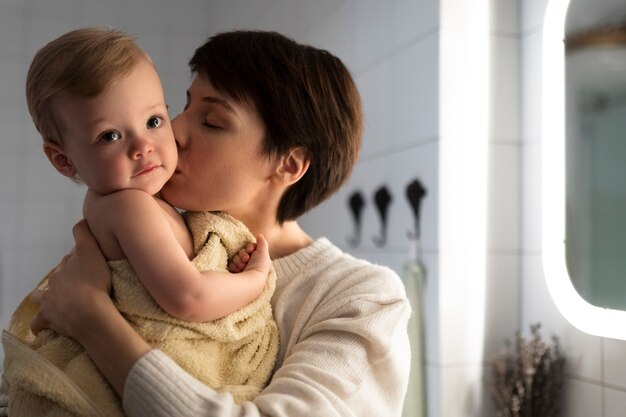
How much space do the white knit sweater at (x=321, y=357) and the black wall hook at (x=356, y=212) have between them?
4.19 ft

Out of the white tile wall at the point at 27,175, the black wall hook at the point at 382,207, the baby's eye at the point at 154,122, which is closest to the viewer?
→ the baby's eye at the point at 154,122

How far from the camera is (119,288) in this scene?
81 centimetres

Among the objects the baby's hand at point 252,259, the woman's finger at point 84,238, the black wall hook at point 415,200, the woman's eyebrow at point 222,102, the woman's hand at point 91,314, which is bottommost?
the woman's hand at point 91,314

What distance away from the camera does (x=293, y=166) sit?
3.29 feet

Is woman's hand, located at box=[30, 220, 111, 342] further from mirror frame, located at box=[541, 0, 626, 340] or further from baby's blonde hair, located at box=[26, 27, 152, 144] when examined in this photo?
mirror frame, located at box=[541, 0, 626, 340]

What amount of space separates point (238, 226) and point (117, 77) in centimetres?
27

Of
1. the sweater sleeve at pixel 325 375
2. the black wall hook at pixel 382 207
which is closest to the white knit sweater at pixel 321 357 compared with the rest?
the sweater sleeve at pixel 325 375

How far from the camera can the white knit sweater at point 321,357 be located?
74 cm

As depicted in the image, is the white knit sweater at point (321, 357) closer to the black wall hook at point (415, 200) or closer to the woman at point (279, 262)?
the woman at point (279, 262)

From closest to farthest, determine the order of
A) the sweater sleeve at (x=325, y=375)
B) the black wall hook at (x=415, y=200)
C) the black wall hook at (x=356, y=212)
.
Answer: the sweater sleeve at (x=325, y=375) → the black wall hook at (x=415, y=200) → the black wall hook at (x=356, y=212)

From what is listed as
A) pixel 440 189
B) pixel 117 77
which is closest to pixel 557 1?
pixel 440 189

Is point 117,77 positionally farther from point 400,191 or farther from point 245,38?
point 400,191

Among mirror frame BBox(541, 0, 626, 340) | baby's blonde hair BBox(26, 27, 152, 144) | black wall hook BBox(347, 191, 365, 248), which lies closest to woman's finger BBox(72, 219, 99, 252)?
baby's blonde hair BBox(26, 27, 152, 144)

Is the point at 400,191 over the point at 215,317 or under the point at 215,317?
over
